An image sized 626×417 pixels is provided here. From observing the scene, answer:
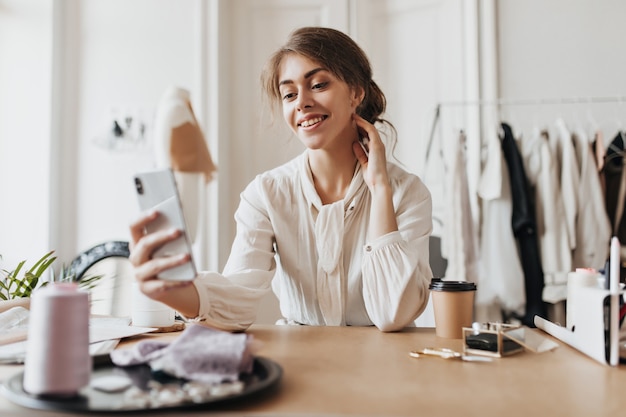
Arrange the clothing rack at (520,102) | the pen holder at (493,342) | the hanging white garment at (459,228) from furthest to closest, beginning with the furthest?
the clothing rack at (520,102) → the hanging white garment at (459,228) → the pen holder at (493,342)

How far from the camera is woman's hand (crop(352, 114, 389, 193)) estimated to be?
1.46 metres

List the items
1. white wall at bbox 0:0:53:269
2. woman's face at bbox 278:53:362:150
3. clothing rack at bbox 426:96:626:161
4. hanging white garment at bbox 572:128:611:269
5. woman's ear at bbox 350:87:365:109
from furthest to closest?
white wall at bbox 0:0:53:269 < clothing rack at bbox 426:96:626:161 < hanging white garment at bbox 572:128:611:269 < woman's ear at bbox 350:87:365:109 < woman's face at bbox 278:53:362:150

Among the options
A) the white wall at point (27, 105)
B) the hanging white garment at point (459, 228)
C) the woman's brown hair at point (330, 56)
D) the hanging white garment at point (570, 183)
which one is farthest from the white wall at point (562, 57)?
the white wall at point (27, 105)

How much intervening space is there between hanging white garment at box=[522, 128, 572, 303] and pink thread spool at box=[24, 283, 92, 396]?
2.15 m

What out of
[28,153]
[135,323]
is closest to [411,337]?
[135,323]

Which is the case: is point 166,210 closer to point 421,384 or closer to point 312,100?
point 421,384

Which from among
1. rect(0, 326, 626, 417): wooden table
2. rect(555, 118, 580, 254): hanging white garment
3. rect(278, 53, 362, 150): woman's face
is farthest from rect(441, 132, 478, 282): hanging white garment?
rect(0, 326, 626, 417): wooden table

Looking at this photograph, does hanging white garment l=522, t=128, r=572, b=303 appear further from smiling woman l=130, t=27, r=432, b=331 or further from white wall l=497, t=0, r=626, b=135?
smiling woman l=130, t=27, r=432, b=331

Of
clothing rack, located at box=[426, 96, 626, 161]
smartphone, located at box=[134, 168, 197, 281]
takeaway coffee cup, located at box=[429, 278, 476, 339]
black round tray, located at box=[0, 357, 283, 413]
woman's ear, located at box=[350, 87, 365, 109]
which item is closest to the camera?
black round tray, located at box=[0, 357, 283, 413]

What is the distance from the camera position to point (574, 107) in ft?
9.12

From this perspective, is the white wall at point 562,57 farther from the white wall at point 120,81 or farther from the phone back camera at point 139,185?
the phone back camera at point 139,185

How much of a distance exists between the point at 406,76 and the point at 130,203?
5.08ft

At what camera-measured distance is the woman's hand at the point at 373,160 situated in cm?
146

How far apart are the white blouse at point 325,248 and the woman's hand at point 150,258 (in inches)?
16.0
